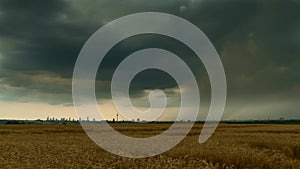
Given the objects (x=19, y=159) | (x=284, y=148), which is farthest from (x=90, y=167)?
(x=284, y=148)

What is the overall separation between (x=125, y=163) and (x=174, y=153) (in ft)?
10.7

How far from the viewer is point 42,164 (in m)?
12.3

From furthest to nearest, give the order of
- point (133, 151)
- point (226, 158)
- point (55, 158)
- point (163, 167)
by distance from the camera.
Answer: point (133, 151) → point (226, 158) → point (55, 158) → point (163, 167)

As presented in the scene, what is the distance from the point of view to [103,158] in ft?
45.3

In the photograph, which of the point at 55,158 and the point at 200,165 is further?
the point at 55,158

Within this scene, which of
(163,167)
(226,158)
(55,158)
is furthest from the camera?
(226,158)

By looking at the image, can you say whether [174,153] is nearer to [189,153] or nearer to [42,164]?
[189,153]

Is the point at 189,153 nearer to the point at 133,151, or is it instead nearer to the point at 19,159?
the point at 133,151

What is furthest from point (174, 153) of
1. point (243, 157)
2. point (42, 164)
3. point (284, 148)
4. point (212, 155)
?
point (284, 148)

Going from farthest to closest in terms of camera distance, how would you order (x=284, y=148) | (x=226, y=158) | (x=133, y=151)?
(x=284, y=148) < (x=133, y=151) < (x=226, y=158)

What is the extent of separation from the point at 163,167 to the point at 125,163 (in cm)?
162

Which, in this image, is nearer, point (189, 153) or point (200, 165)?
point (200, 165)

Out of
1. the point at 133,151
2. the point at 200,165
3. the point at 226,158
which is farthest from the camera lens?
the point at 133,151

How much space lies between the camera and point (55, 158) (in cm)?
1359
